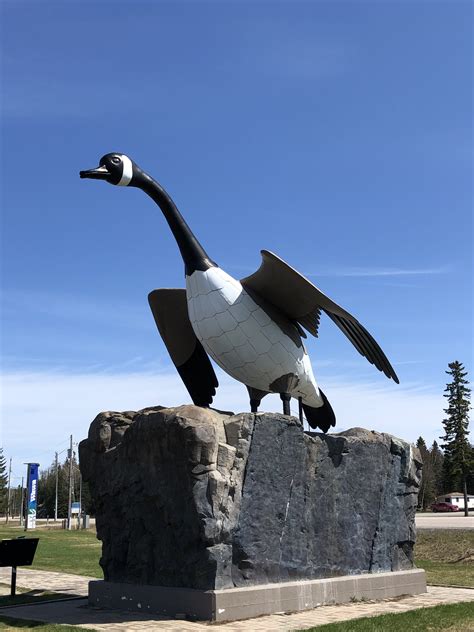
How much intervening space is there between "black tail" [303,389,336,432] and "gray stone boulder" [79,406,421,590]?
2.19 feet

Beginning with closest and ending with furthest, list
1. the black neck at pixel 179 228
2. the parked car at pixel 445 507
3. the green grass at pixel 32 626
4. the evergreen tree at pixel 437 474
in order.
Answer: the green grass at pixel 32 626, the black neck at pixel 179 228, the parked car at pixel 445 507, the evergreen tree at pixel 437 474

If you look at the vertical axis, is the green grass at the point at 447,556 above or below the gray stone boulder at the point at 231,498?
below

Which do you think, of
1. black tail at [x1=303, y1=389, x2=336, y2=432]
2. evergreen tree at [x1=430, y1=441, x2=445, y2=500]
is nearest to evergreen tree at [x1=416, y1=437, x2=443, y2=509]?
evergreen tree at [x1=430, y1=441, x2=445, y2=500]

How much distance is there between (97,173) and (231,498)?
15.6 feet

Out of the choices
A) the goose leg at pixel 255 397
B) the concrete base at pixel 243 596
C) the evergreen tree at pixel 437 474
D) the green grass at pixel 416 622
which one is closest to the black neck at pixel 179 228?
the goose leg at pixel 255 397

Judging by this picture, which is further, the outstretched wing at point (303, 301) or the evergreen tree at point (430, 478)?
the evergreen tree at point (430, 478)

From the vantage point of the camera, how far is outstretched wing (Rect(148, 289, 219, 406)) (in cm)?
1083

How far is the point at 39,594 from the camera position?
10.6 m

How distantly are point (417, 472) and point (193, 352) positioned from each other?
4.01m

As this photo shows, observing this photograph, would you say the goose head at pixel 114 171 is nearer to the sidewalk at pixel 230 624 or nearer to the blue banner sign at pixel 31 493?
the sidewalk at pixel 230 624

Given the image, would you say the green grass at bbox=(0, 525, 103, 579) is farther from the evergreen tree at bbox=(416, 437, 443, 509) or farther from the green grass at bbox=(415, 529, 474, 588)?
the evergreen tree at bbox=(416, 437, 443, 509)

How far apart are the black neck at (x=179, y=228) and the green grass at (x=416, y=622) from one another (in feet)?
15.6

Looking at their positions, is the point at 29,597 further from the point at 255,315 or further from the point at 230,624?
the point at 255,315

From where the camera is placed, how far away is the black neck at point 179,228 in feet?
31.3
